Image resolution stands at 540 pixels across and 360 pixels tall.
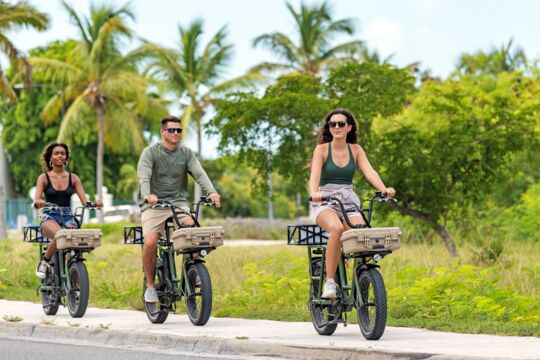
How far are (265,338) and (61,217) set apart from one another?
380cm

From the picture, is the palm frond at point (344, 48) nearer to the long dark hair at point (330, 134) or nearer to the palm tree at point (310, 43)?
the palm tree at point (310, 43)

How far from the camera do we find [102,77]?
48.8 metres

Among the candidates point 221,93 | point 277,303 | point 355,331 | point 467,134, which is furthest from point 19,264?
point 221,93

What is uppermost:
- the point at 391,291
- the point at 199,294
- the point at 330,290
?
the point at 330,290

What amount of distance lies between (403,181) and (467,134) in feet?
5.35

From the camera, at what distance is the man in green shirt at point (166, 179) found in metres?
11.2

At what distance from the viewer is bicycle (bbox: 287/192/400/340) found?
916cm

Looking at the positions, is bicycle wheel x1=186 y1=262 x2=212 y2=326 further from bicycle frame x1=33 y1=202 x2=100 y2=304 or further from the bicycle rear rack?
the bicycle rear rack

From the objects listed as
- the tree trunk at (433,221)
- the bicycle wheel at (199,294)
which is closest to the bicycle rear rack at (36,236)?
the bicycle wheel at (199,294)

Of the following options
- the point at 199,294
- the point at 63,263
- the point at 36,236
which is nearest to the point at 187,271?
the point at 199,294

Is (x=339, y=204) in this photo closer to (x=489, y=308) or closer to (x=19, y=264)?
(x=489, y=308)

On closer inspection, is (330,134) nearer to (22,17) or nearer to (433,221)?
(433,221)

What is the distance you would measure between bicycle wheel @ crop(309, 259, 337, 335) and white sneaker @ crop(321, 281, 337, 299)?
0.29 metres

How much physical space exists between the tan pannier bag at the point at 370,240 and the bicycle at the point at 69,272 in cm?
382
